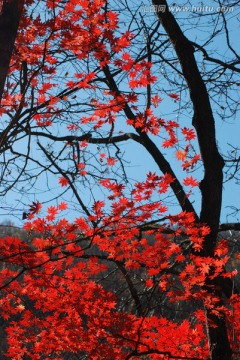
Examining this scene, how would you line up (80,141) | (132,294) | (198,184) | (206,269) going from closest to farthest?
(206,269), (198,184), (132,294), (80,141)

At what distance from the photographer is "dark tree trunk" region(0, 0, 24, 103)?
314 cm

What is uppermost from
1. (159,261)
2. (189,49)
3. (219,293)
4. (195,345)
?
(189,49)

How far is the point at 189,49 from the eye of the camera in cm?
562

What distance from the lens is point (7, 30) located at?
3.26 m

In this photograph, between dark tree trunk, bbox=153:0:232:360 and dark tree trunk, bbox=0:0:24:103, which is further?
dark tree trunk, bbox=153:0:232:360

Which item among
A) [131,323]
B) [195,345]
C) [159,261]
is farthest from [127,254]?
[195,345]

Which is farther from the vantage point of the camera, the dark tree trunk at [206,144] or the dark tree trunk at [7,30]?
the dark tree trunk at [206,144]

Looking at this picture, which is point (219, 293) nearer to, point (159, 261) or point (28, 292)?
point (159, 261)

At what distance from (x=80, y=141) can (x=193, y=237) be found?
2.73 m

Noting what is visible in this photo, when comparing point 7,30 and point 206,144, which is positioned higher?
point 206,144

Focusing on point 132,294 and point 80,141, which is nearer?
point 132,294

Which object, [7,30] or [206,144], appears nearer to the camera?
[7,30]

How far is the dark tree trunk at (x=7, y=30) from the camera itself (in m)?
3.14

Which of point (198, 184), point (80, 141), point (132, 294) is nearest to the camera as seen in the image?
point (198, 184)
